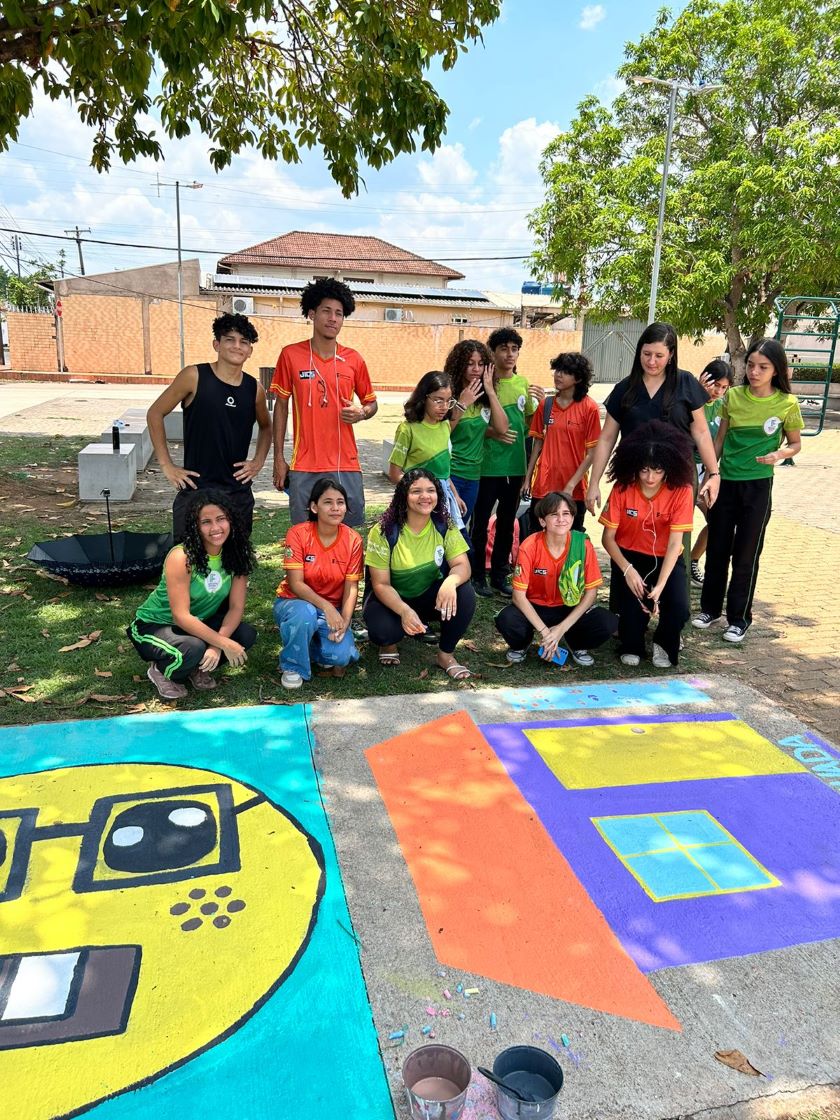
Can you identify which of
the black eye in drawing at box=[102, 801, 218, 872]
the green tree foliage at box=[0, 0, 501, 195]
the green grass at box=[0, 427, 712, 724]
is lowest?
the black eye in drawing at box=[102, 801, 218, 872]

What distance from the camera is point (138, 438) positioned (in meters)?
9.73

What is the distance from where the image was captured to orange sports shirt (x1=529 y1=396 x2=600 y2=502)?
16.8 feet

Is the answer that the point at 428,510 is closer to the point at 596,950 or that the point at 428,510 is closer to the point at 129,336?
Result: the point at 596,950

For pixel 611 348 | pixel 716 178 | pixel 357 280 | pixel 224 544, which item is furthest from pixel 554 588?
pixel 357 280

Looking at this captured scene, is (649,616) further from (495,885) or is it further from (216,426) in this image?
(216,426)

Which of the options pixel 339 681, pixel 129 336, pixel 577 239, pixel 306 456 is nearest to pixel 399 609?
pixel 339 681

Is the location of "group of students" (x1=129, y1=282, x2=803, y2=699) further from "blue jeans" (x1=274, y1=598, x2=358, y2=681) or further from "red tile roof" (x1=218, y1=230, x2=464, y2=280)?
"red tile roof" (x1=218, y1=230, x2=464, y2=280)

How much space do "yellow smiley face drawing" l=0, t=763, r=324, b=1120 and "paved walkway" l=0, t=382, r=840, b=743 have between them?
2836mm

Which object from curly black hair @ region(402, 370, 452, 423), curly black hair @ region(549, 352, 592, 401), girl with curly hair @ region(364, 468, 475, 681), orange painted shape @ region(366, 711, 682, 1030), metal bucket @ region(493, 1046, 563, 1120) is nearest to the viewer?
metal bucket @ region(493, 1046, 563, 1120)

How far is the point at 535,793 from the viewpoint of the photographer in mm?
3270

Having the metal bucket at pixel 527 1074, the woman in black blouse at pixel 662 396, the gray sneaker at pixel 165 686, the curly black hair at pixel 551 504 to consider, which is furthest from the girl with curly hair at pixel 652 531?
the metal bucket at pixel 527 1074

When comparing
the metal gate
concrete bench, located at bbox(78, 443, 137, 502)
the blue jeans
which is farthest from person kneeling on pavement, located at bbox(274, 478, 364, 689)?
the metal gate

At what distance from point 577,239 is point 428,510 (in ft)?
52.7

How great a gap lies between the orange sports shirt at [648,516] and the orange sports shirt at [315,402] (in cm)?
158
